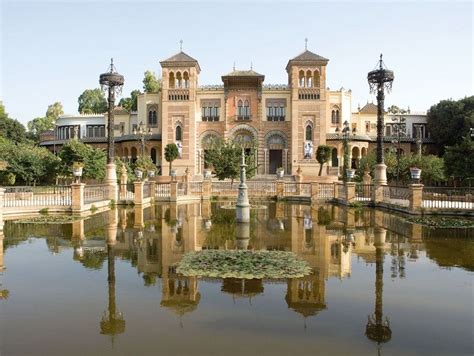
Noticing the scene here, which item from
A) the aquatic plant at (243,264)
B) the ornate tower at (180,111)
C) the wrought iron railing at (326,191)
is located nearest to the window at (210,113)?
the ornate tower at (180,111)

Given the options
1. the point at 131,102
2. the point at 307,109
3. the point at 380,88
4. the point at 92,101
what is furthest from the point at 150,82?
Answer: the point at 380,88

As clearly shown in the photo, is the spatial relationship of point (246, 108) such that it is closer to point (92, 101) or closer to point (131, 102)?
point (131, 102)

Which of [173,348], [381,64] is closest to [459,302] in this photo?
[173,348]

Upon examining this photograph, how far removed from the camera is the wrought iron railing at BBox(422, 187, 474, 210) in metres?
17.8

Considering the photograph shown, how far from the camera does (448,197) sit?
18.6m

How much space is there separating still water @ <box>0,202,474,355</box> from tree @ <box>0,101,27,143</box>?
49861 mm

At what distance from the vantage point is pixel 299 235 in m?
11.7

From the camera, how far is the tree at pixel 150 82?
211 ft

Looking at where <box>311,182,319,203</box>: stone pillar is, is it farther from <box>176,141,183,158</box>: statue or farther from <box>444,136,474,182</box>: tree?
<box>176,141,183,158</box>: statue

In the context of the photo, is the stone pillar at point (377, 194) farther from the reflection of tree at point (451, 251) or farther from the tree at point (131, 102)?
A: the tree at point (131, 102)

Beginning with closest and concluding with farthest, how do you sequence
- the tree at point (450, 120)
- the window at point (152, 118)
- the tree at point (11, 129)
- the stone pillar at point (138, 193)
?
the stone pillar at point (138, 193), the tree at point (450, 120), the window at point (152, 118), the tree at point (11, 129)

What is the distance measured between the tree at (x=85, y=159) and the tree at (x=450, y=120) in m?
34.2

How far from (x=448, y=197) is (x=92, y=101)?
215 feet

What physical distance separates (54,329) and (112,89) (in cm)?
2176
